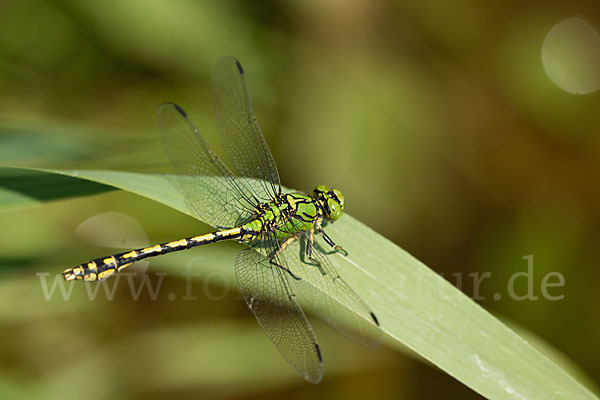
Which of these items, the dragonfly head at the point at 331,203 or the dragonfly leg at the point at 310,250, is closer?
the dragonfly leg at the point at 310,250

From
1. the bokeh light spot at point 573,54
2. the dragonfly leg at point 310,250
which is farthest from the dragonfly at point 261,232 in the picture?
the bokeh light spot at point 573,54

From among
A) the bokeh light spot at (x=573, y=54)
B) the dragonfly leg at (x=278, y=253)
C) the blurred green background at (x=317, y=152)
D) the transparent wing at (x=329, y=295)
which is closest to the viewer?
the transparent wing at (x=329, y=295)

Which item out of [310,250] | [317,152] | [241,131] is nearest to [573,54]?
[317,152]

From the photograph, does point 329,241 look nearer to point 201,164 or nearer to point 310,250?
point 310,250

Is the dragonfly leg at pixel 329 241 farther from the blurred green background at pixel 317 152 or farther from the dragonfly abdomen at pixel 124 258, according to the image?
the blurred green background at pixel 317 152

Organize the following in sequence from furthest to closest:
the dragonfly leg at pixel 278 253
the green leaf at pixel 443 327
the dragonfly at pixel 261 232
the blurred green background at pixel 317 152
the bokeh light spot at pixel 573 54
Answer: the bokeh light spot at pixel 573 54 → the blurred green background at pixel 317 152 → the dragonfly leg at pixel 278 253 → the dragonfly at pixel 261 232 → the green leaf at pixel 443 327

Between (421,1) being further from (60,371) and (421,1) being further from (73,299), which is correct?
(60,371)
